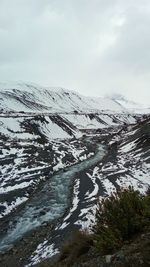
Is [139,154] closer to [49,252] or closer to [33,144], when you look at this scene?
[33,144]

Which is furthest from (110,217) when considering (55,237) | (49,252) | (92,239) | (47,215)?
(47,215)

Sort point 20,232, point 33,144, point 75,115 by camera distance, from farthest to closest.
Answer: point 75,115
point 33,144
point 20,232

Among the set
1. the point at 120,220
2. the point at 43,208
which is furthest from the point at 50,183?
the point at 120,220

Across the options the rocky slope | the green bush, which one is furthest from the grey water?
the green bush

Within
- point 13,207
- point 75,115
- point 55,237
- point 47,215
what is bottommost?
point 55,237

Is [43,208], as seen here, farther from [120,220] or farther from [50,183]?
[120,220]

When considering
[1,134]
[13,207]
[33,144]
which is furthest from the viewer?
[1,134]

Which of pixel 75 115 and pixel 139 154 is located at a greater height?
pixel 75 115
